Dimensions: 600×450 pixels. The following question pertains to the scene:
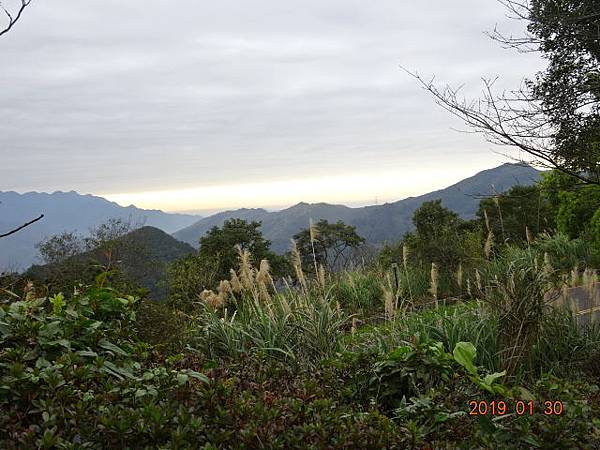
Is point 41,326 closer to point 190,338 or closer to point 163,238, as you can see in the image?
point 190,338

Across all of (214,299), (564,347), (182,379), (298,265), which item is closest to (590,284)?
(564,347)

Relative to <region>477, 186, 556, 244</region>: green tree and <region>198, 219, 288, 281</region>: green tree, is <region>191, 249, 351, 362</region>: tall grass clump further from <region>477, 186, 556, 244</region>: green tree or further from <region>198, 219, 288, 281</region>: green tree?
<region>477, 186, 556, 244</region>: green tree

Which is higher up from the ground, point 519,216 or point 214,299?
point 519,216

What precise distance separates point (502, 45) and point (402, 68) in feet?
4.14

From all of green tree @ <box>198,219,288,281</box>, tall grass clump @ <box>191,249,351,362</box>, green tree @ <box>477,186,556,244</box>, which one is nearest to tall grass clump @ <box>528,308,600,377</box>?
tall grass clump @ <box>191,249,351,362</box>

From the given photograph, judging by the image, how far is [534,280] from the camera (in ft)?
14.5

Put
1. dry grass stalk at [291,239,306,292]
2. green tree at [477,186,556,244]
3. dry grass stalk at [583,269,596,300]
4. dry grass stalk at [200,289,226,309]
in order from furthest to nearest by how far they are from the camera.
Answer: green tree at [477,186,556,244] < dry grass stalk at [200,289,226,309] < dry grass stalk at [291,239,306,292] < dry grass stalk at [583,269,596,300]

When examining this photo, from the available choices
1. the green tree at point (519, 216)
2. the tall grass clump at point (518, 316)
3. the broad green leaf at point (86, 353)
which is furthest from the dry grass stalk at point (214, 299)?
the green tree at point (519, 216)

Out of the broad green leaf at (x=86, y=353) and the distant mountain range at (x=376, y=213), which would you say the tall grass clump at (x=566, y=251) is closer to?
the broad green leaf at (x=86, y=353)
